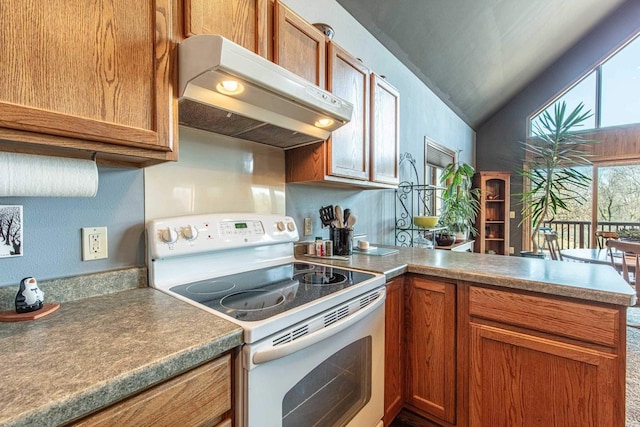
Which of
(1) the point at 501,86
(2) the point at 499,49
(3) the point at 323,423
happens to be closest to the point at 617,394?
(3) the point at 323,423

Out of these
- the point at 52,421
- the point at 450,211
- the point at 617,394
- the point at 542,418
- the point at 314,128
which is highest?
the point at 314,128

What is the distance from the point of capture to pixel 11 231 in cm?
89

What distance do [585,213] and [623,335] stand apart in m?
4.96

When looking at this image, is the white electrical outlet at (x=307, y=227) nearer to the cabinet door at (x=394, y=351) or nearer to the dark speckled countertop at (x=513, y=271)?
the dark speckled countertop at (x=513, y=271)

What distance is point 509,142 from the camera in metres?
5.50

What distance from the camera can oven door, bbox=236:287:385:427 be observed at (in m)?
0.78

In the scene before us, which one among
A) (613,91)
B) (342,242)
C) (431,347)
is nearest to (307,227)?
(342,242)

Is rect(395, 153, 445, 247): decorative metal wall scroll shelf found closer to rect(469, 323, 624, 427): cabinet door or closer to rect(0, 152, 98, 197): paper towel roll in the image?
rect(469, 323, 624, 427): cabinet door

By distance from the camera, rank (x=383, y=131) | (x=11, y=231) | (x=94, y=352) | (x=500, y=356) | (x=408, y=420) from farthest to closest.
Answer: (x=383, y=131)
(x=408, y=420)
(x=500, y=356)
(x=11, y=231)
(x=94, y=352)

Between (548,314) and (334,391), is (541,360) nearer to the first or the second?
(548,314)

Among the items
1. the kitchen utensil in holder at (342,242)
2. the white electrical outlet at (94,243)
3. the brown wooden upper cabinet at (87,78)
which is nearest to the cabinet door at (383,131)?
the kitchen utensil in holder at (342,242)

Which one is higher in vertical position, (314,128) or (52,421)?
(314,128)

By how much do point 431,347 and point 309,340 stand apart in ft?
2.79

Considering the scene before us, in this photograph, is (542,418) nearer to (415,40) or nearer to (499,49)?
(415,40)
